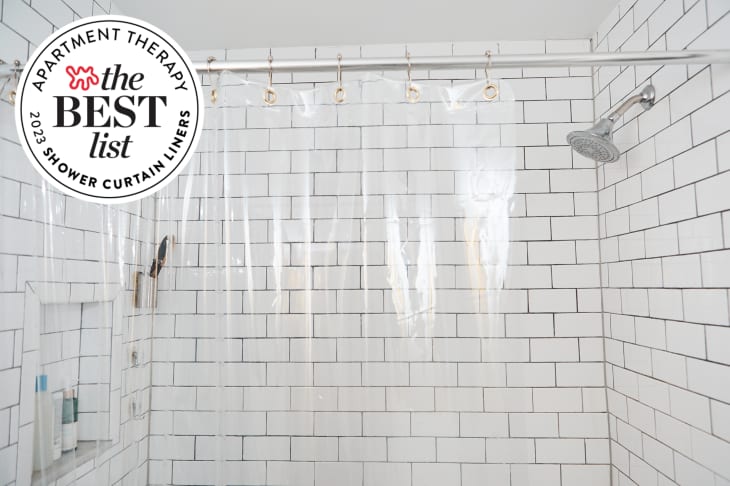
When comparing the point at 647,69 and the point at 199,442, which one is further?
the point at 647,69

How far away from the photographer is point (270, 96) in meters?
1.36

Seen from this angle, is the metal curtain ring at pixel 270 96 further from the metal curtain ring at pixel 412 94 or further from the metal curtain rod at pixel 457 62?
the metal curtain ring at pixel 412 94

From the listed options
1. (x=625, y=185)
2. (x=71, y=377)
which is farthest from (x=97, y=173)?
(x=625, y=185)

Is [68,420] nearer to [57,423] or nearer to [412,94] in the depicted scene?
[57,423]

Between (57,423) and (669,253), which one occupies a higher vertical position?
(669,253)

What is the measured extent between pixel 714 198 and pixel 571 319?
78 cm

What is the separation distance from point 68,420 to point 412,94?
1379mm

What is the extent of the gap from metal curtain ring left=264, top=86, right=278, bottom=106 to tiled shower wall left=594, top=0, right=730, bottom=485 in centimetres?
119

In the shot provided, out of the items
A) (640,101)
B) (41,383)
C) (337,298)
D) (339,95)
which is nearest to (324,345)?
(337,298)

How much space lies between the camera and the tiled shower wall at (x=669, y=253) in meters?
1.32

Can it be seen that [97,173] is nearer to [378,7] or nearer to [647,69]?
[378,7]

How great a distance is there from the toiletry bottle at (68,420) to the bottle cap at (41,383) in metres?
0.08

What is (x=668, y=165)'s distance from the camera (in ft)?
5.01

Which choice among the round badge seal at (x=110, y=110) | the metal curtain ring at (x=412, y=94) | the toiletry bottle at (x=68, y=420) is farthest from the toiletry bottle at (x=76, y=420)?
the metal curtain ring at (x=412, y=94)
